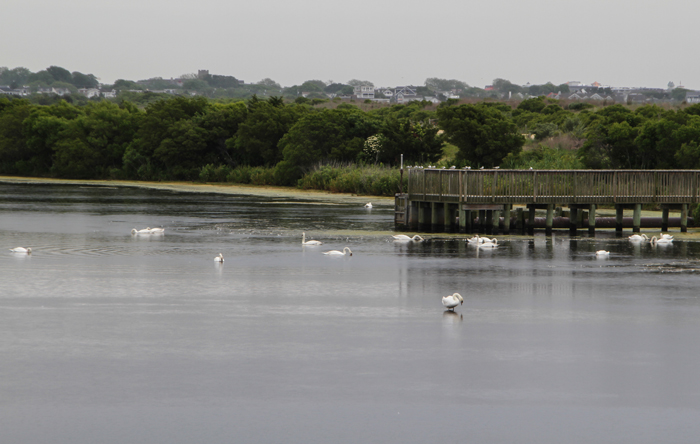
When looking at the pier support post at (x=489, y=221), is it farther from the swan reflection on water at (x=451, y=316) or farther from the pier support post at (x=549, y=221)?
the swan reflection on water at (x=451, y=316)

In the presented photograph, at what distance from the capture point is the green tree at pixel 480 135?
177ft

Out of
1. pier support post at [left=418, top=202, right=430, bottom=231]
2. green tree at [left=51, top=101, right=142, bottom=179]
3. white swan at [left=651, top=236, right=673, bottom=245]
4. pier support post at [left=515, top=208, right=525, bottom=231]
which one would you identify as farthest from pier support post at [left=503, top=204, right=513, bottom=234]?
green tree at [left=51, top=101, right=142, bottom=179]

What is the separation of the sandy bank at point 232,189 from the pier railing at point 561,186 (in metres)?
15.6

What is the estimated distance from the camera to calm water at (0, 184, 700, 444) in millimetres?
10562

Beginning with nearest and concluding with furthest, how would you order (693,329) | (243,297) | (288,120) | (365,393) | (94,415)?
(94,415), (365,393), (693,329), (243,297), (288,120)

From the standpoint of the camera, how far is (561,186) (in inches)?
1280

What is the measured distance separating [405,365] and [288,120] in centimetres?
5789

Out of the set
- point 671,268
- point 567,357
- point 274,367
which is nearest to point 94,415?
point 274,367

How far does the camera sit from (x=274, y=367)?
508 inches

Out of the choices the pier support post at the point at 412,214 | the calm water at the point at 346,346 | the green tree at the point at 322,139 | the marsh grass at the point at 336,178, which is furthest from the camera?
the green tree at the point at 322,139

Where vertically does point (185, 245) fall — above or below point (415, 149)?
below

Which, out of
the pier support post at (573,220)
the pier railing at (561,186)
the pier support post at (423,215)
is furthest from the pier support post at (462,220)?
the pier support post at (573,220)

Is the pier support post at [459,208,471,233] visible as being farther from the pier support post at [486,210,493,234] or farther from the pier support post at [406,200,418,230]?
the pier support post at [406,200,418,230]

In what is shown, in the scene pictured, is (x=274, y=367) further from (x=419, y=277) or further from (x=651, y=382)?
(x=419, y=277)
